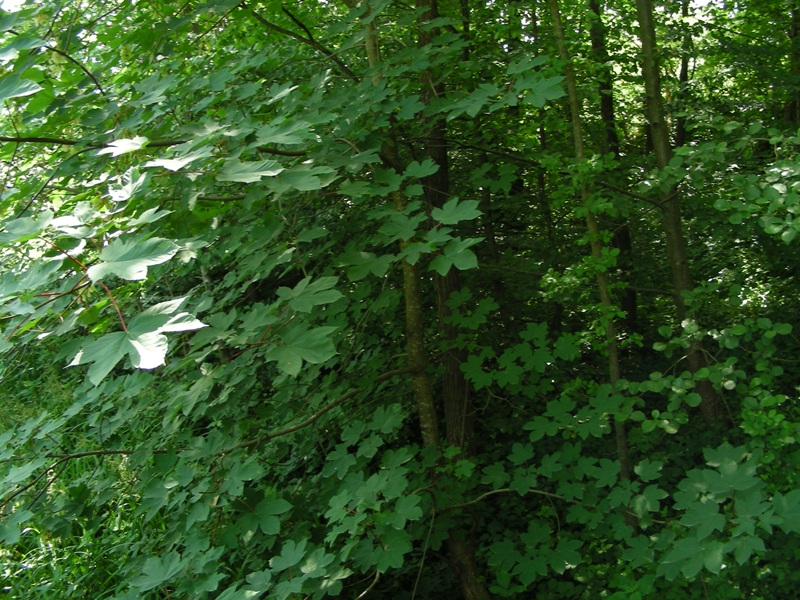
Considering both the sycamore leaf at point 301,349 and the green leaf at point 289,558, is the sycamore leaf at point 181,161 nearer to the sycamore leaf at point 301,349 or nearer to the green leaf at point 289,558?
the sycamore leaf at point 301,349

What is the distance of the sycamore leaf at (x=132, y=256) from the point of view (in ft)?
5.01

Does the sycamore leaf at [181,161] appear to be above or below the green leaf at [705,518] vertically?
above

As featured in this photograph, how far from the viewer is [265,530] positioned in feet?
9.27

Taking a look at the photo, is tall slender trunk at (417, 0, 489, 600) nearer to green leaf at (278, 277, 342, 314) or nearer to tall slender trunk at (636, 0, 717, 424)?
tall slender trunk at (636, 0, 717, 424)

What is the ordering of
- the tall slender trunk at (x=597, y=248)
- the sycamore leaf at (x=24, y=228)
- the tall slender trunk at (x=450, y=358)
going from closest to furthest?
the sycamore leaf at (x=24, y=228)
the tall slender trunk at (x=597, y=248)
the tall slender trunk at (x=450, y=358)

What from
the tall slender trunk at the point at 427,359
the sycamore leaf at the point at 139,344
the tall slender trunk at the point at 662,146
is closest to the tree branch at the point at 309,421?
the tall slender trunk at the point at 427,359

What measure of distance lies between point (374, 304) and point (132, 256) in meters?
1.81

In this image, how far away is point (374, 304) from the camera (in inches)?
132

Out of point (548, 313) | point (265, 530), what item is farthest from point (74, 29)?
point (548, 313)

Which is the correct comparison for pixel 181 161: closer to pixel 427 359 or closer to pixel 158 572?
pixel 158 572

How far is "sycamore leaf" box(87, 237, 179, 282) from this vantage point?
5.01 ft

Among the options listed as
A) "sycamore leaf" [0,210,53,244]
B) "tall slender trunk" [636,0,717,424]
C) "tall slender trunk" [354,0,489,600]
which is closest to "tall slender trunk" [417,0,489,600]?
"tall slender trunk" [354,0,489,600]

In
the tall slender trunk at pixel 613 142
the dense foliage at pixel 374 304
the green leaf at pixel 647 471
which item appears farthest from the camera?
the tall slender trunk at pixel 613 142

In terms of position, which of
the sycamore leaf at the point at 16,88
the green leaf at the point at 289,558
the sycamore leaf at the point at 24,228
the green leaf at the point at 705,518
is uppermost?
the sycamore leaf at the point at 16,88
